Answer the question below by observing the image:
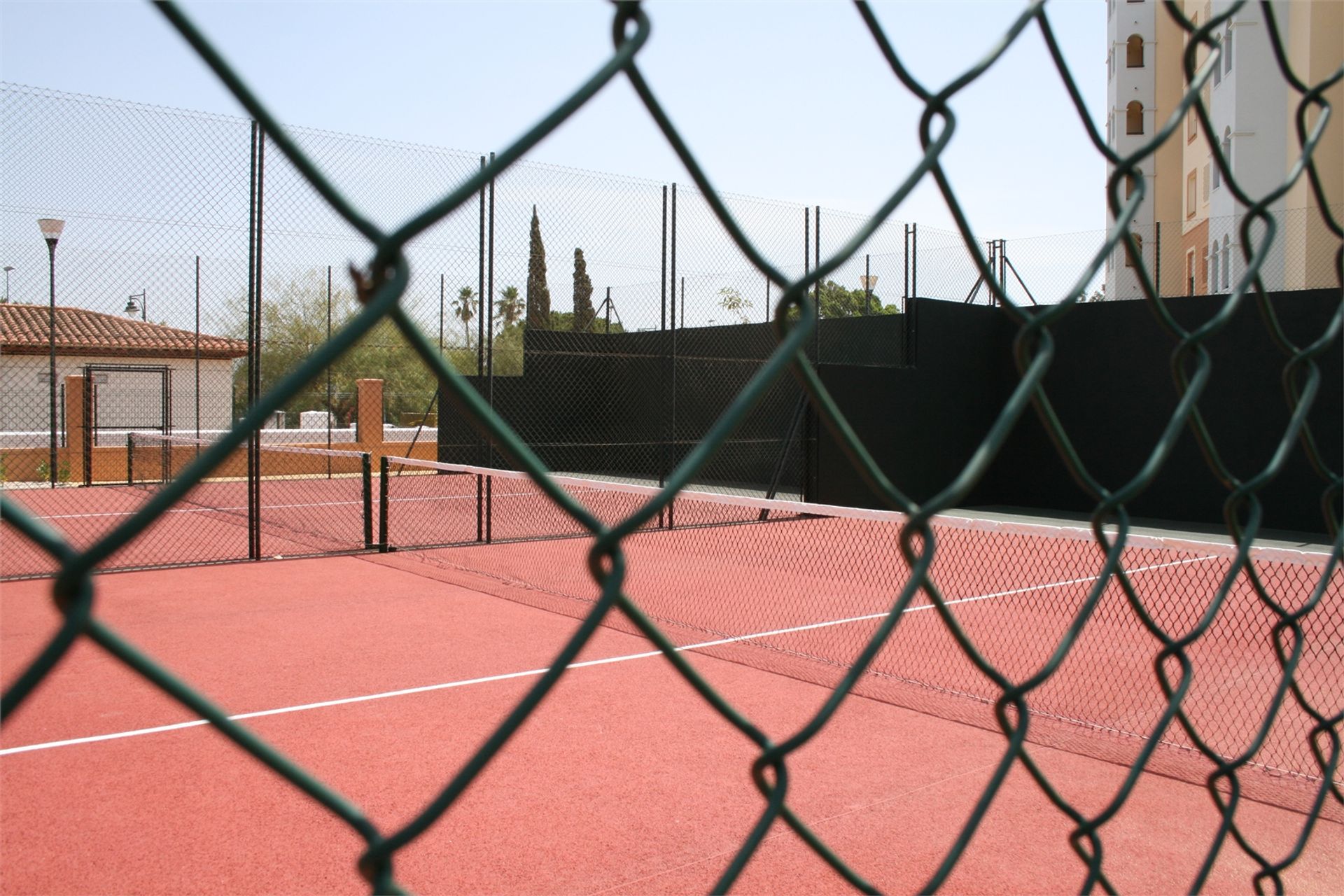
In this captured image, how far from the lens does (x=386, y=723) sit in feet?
14.8

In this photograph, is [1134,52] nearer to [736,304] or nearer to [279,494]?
[736,304]

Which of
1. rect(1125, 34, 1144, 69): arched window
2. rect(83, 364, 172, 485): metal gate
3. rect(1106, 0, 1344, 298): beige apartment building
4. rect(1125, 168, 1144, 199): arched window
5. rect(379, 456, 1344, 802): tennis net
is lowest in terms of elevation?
rect(379, 456, 1344, 802): tennis net

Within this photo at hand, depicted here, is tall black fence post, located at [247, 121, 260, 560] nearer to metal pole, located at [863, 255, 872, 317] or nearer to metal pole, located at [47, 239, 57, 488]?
metal pole, located at [47, 239, 57, 488]

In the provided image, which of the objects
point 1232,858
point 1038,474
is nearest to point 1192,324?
point 1038,474

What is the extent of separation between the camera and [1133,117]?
30562 millimetres

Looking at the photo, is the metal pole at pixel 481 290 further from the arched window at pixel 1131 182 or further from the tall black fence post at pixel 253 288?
the arched window at pixel 1131 182

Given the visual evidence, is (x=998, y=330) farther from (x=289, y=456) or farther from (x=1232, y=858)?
(x=1232, y=858)

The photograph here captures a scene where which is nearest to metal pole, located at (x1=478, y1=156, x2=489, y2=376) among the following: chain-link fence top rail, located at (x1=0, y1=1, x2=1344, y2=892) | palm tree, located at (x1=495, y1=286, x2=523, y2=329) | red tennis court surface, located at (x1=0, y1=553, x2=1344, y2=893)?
palm tree, located at (x1=495, y1=286, x2=523, y2=329)

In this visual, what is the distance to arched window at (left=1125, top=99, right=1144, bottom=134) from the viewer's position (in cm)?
3023

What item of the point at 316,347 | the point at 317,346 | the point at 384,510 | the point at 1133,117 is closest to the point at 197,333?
the point at 316,347

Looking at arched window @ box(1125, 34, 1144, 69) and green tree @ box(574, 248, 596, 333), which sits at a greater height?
arched window @ box(1125, 34, 1144, 69)

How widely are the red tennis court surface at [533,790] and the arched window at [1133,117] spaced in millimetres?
29301

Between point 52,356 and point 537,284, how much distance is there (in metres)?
5.58

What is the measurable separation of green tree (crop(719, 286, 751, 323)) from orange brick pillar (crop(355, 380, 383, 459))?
6653 mm
